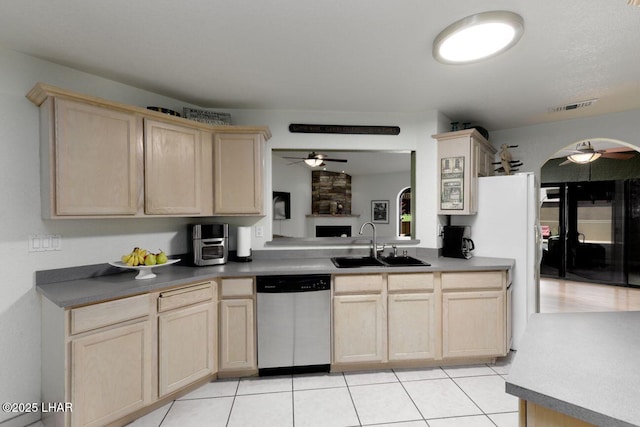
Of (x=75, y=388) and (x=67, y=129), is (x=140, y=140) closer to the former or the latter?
(x=67, y=129)

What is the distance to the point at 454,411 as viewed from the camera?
1.96 m

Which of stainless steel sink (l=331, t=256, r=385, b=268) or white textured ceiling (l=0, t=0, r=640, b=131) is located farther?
stainless steel sink (l=331, t=256, r=385, b=268)

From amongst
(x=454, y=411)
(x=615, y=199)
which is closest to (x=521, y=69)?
(x=454, y=411)

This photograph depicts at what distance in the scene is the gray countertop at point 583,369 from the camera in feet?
2.17

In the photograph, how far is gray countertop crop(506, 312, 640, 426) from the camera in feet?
2.17

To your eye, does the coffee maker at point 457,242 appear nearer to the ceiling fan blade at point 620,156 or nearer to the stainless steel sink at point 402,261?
the stainless steel sink at point 402,261

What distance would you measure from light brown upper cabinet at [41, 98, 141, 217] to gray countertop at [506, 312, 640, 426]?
7.87 ft

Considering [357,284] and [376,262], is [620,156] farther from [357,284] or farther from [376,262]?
[357,284]

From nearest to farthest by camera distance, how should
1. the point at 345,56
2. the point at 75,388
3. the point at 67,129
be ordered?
the point at 75,388 < the point at 67,129 < the point at 345,56

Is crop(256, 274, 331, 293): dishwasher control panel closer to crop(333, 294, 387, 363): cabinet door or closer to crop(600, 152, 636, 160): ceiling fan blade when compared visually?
crop(333, 294, 387, 363): cabinet door

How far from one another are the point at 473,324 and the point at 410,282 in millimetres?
672

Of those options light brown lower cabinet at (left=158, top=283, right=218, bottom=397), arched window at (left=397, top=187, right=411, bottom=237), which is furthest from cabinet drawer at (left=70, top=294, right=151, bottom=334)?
arched window at (left=397, top=187, right=411, bottom=237)

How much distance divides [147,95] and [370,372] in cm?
306

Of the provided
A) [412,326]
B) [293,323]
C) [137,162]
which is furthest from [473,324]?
[137,162]
